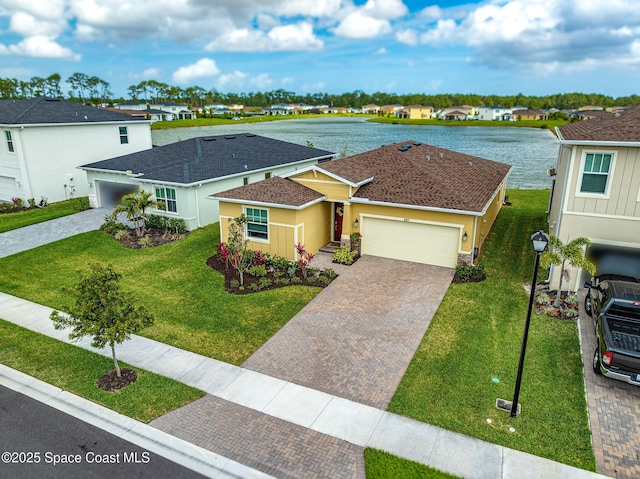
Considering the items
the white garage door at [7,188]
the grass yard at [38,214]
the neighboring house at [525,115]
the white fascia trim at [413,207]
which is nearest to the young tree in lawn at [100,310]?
the white fascia trim at [413,207]

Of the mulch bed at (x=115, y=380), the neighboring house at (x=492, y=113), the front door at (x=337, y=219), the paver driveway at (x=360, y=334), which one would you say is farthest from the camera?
the neighboring house at (x=492, y=113)

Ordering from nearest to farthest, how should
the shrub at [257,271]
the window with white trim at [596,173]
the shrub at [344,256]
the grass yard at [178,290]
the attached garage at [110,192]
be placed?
the grass yard at [178,290] → the window with white trim at [596,173] → the shrub at [257,271] → the shrub at [344,256] → the attached garage at [110,192]

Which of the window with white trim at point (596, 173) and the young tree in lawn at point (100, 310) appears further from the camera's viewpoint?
the window with white trim at point (596, 173)

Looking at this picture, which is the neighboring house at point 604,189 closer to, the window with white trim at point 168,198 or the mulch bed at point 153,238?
the mulch bed at point 153,238

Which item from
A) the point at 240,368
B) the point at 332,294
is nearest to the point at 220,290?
the point at 332,294

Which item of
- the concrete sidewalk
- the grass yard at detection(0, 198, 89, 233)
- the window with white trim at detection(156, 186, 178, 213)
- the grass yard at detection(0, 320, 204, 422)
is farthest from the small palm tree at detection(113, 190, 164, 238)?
the concrete sidewalk

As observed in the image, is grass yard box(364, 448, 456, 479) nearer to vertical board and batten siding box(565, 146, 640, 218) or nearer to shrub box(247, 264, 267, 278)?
shrub box(247, 264, 267, 278)
